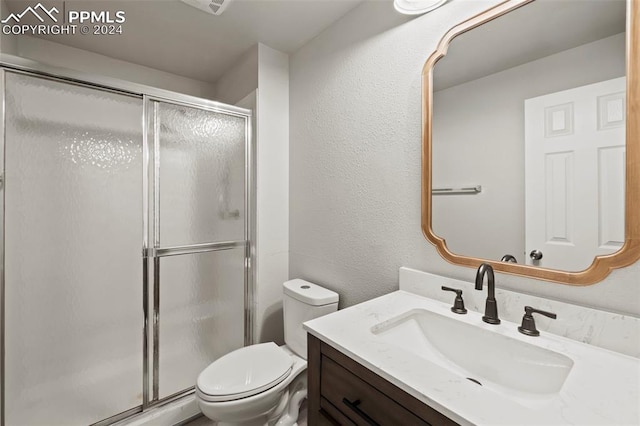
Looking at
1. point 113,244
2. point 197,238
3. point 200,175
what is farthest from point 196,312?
point 200,175

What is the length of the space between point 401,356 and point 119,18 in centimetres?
226

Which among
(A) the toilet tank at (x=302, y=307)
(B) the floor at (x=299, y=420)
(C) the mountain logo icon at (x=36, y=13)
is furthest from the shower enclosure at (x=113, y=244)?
(C) the mountain logo icon at (x=36, y=13)

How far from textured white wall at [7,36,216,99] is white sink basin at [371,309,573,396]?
2.27m

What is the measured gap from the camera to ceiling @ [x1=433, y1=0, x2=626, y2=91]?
2.73 ft

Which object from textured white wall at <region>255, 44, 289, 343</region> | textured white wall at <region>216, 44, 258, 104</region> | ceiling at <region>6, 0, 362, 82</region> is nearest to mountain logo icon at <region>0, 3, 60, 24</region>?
ceiling at <region>6, 0, 362, 82</region>

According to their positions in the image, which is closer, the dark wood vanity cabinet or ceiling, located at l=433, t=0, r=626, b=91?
the dark wood vanity cabinet

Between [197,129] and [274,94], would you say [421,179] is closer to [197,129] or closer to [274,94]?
[274,94]

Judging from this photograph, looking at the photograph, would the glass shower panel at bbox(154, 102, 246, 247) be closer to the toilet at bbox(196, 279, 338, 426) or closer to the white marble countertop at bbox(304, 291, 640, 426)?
the toilet at bbox(196, 279, 338, 426)

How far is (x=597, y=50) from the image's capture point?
0.83 metres

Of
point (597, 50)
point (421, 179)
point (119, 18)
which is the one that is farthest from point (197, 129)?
point (597, 50)

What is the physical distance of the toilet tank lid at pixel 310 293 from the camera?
59.7 inches

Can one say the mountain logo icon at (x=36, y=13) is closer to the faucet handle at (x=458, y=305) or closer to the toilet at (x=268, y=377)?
the toilet at (x=268, y=377)

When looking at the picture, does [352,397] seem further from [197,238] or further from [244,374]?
[197,238]

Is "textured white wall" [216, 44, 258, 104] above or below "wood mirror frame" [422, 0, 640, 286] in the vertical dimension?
above
